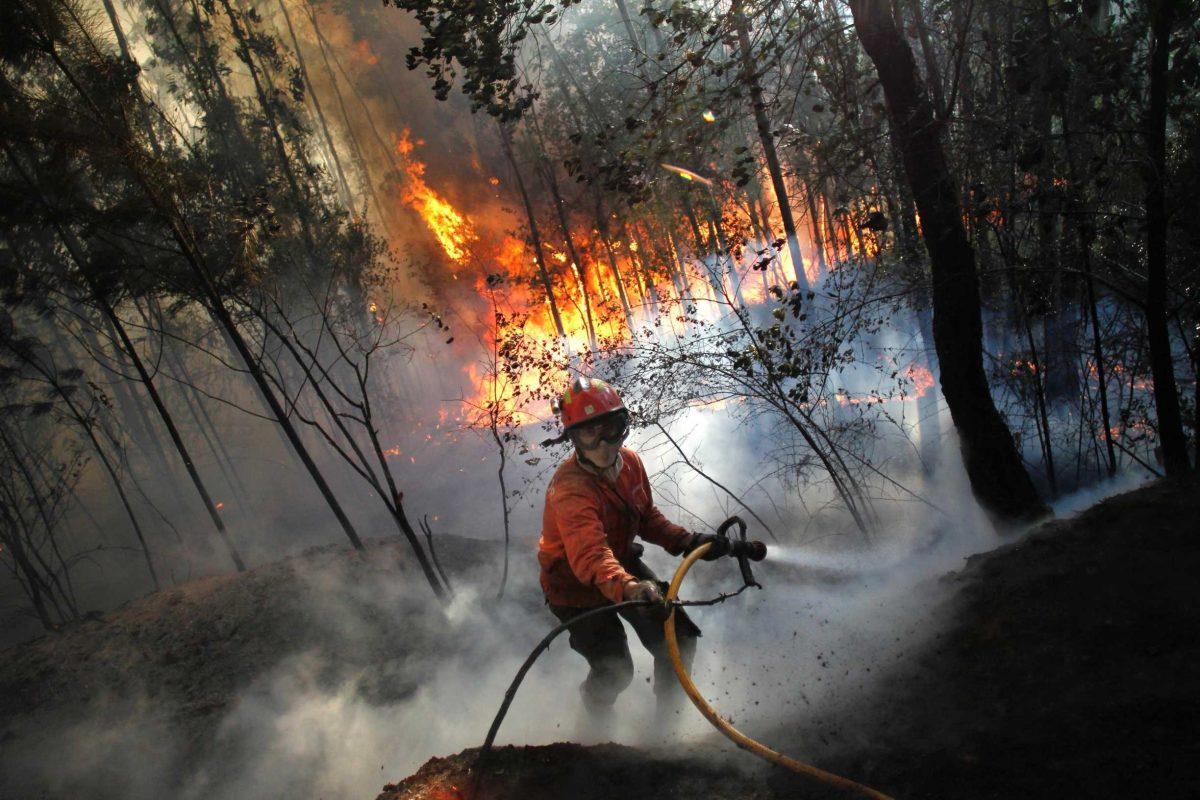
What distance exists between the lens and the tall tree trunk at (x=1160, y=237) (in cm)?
475

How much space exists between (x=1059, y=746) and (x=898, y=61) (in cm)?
523

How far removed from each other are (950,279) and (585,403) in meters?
3.93

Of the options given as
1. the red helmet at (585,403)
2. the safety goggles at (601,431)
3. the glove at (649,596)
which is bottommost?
the glove at (649,596)

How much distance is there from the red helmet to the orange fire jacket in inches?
12.1

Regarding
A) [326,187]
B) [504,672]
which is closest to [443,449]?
[326,187]

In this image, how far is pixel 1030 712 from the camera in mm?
3066

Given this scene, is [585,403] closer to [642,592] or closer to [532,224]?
[642,592]

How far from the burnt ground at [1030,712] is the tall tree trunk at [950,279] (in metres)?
1.80

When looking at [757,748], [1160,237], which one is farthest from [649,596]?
[1160,237]

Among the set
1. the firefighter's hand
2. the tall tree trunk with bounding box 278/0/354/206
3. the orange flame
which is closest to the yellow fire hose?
the firefighter's hand

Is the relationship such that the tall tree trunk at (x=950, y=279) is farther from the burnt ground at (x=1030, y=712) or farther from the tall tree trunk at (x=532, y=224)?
the tall tree trunk at (x=532, y=224)

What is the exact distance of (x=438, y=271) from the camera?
32250mm

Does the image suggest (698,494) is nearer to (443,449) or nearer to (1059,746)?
(1059,746)

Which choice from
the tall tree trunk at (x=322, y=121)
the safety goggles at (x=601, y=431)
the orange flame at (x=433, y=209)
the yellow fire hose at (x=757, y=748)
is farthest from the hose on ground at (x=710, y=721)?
the tall tree trunk at (x=322, y=121)
